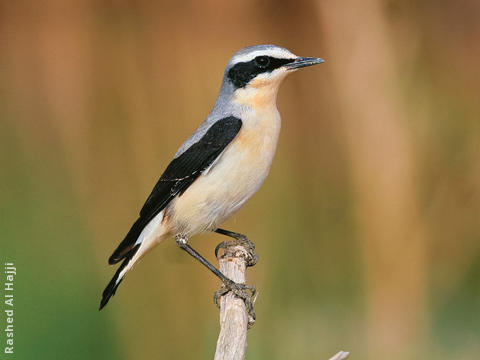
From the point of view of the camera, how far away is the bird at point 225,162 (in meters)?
2.77

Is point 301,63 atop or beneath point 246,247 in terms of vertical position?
atop

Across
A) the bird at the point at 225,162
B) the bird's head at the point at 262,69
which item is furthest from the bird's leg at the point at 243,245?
the bird's head at the point at 262,69

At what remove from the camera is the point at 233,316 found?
2.50 m

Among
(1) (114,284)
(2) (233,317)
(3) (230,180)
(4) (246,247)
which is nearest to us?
(2) (233,317)

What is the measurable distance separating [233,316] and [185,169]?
2.07 feet

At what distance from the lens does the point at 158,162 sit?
3859mm

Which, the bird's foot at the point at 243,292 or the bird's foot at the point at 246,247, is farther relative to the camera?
the bird's foot at the point at 246,247

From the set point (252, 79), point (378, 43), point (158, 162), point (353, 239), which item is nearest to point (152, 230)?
point (252, 79)

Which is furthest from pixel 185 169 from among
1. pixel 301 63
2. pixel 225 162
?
pixel 301 63

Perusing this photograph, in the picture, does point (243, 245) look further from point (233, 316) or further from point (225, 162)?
point (233, 316)

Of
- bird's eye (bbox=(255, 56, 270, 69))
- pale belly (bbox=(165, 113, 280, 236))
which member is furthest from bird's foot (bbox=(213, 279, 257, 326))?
bird's eye (bbox=(255, 56, 270, 69))

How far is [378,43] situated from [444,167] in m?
0.74

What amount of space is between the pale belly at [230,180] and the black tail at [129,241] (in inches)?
5.4

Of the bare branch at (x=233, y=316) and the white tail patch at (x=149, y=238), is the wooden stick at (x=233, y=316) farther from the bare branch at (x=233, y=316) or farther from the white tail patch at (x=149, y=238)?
the white tail patch at (x=149, y=238)
